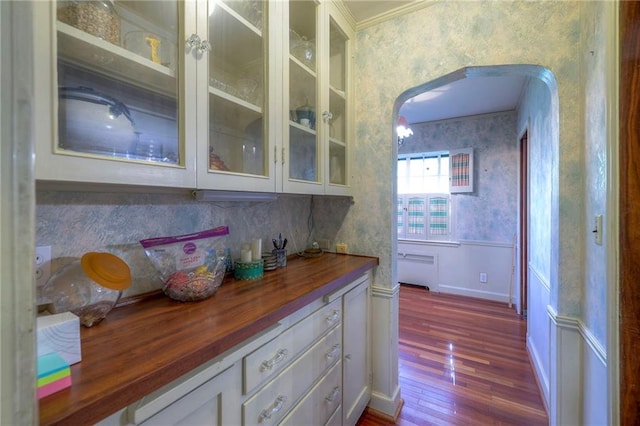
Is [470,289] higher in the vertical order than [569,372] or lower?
lower

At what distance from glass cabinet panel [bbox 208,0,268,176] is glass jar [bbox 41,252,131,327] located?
0.44m

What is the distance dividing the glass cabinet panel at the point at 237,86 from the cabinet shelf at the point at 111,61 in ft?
0.51

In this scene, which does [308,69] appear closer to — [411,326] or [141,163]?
[141,163]

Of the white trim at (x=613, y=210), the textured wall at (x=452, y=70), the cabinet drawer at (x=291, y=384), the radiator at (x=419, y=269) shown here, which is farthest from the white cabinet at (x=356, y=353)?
the radiator at (x=419, y=269)

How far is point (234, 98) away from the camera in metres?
1.07

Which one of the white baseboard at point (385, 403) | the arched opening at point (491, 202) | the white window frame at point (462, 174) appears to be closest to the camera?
the white baseboard at point (385, 403)

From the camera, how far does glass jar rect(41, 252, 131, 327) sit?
28.8 inches

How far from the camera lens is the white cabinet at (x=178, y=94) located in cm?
64

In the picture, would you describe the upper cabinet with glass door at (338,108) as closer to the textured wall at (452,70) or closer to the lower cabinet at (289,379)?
the textured wall at (452,70)

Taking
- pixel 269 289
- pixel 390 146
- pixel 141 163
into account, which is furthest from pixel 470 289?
pixel 141 163

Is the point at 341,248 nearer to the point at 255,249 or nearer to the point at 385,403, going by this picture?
the point at 255,249

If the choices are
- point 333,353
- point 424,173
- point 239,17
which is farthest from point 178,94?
point 424,173

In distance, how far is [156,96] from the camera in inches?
33.8

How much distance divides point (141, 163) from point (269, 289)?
65 centimetres
